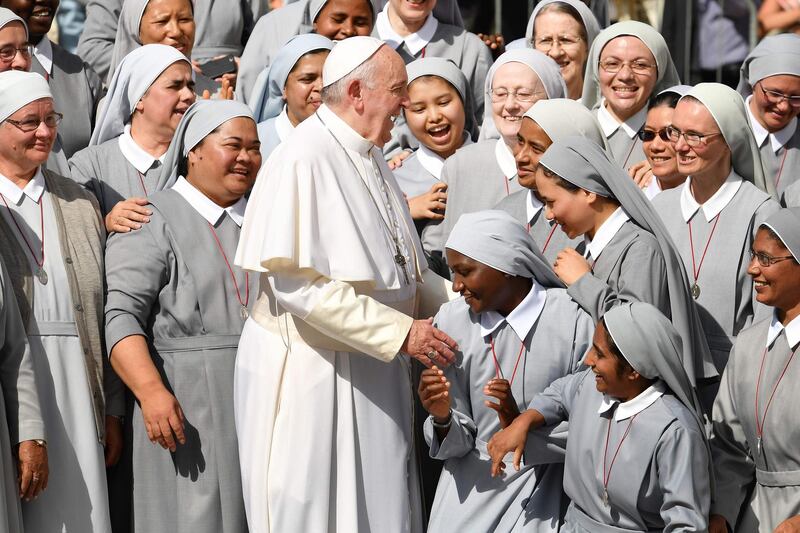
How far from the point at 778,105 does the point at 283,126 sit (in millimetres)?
2475

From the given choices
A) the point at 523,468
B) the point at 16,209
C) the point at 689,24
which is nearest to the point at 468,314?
the point at 523,468

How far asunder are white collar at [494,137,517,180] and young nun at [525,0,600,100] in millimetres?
1184

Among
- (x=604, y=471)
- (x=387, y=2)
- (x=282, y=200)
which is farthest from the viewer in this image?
(x=387, y=2)

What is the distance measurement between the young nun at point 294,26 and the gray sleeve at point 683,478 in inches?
148

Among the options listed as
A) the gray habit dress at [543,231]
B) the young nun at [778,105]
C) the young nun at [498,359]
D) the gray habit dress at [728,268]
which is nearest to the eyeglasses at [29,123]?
the young nun at [498,359]

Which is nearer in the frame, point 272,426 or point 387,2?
point 272,426

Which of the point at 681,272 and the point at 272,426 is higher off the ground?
the point at 681,272

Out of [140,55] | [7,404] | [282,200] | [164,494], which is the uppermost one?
[140,55]

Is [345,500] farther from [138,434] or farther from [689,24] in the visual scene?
[689,24]

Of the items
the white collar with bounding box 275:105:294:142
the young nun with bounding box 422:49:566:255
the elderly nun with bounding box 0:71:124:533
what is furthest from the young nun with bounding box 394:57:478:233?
the elderly nun with bounding box 0:71:124:533

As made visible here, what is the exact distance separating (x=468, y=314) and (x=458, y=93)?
197cm

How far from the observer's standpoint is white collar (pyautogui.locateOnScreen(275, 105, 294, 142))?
7348 mm

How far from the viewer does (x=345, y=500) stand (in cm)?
566

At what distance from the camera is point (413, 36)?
8.32 m
